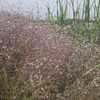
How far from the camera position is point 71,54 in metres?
1.95

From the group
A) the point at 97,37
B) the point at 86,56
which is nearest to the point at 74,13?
the point at 97,37

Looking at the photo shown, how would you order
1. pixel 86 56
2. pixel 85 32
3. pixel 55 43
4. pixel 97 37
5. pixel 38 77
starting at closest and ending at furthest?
pixel 38 77 < pixel 55 43 < pixel 86 56 < pixel 97 37 < pixel 85 32

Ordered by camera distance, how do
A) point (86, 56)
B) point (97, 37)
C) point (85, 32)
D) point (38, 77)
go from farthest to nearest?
point (85, 32)
point (97, 37)
point (86, 56)
point (38, 77)

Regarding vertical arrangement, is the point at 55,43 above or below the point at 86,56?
above

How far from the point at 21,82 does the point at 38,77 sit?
13 cm

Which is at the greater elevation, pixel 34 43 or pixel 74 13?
pixel 74 13

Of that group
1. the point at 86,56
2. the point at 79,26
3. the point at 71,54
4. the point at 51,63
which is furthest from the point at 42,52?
the point at 79,26

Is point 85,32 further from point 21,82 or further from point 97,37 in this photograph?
point 21,82

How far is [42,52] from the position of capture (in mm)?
1713

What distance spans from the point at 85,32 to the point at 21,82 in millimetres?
2369

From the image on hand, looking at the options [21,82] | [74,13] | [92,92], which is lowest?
[92,92]

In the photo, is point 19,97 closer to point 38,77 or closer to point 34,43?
point 38,77

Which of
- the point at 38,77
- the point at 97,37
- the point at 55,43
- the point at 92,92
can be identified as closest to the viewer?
the point at 38,77

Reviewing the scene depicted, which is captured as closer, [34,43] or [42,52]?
[42,52]
